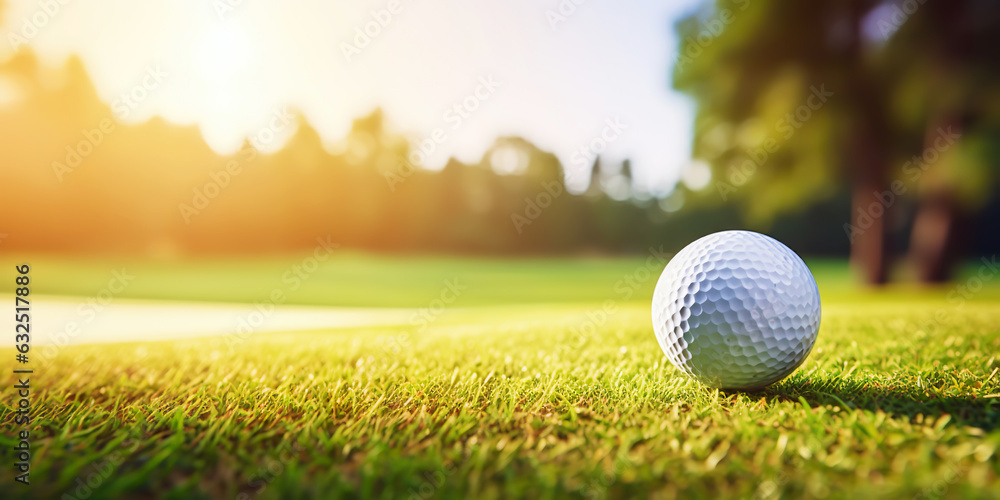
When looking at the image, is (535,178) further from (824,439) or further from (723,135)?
(824,439)

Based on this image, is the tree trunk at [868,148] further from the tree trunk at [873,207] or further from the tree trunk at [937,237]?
the tree trunk at [937,237]

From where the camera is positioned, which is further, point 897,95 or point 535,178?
point 535,178

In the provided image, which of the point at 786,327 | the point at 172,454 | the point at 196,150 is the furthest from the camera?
the point at 196,150

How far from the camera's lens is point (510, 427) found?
7.61 ft

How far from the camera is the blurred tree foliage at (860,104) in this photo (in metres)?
11.6

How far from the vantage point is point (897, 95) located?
502 inches

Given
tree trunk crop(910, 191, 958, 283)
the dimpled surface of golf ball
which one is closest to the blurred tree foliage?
tree trunk crop(910, 191, 958, 283)

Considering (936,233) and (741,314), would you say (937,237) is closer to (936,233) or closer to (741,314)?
(936,233)

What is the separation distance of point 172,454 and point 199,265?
992 inches

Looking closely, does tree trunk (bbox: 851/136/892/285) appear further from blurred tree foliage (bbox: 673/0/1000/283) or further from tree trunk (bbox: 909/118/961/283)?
tree trunk (bbox: 909/118/961/283)

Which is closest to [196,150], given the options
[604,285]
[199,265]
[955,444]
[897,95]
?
[199,265]

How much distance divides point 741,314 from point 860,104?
13932mm

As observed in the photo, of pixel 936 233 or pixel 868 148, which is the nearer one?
pixel 936 233

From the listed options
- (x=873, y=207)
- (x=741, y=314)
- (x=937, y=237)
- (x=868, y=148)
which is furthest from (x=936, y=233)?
(x=741, y=314)
